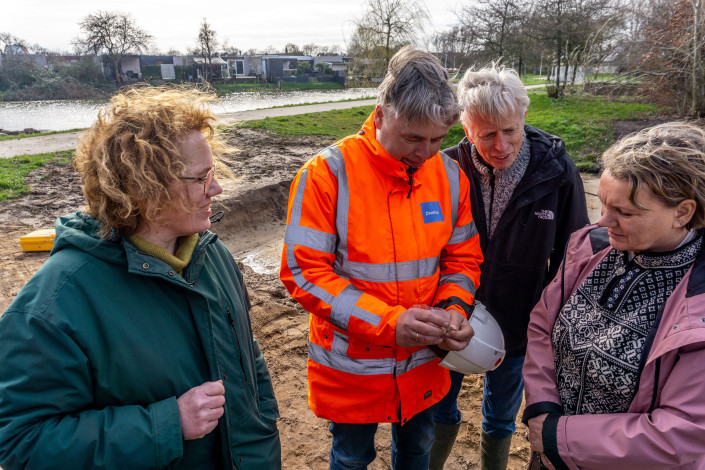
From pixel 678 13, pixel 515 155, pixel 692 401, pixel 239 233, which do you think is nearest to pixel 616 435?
pixel 692 401

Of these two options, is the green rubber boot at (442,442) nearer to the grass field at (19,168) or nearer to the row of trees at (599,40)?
the grass field at (19,168)

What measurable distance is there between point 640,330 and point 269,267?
4784mm

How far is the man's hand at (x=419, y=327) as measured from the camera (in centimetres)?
180

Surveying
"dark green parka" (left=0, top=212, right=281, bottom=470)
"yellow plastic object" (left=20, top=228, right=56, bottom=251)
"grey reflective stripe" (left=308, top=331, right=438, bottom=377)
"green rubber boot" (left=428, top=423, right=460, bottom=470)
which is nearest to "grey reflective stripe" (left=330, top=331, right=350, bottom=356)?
"grey reflective stripe" (left=308, top=331, right=438, bottom=377)

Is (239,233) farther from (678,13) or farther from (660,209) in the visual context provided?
(678,13)

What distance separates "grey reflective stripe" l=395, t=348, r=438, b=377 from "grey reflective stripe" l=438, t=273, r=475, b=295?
0.31 m

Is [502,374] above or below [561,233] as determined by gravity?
below

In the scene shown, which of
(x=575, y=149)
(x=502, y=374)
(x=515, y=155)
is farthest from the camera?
(x=575, y=149)

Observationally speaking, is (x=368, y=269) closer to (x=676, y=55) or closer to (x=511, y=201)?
(x=511, y=201)

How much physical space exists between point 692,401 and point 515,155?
51.4 inches

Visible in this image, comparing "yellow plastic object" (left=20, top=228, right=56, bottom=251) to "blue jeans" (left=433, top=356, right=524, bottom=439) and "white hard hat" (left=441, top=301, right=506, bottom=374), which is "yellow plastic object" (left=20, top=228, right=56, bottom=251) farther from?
"white hard hat" (left=441, top=301, right=506, bottom=374)

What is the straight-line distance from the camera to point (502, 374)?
256 centimetres

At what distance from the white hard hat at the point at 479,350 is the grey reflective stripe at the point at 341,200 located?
2.15ft

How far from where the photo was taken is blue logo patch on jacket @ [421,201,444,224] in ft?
6.59
